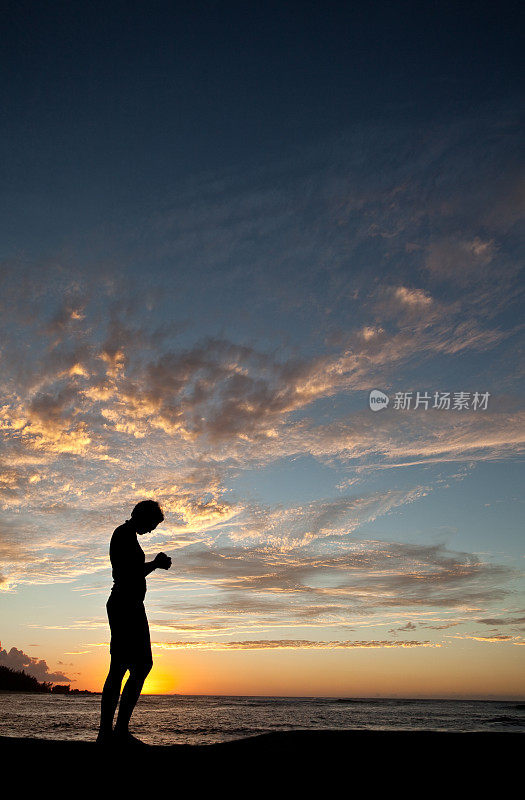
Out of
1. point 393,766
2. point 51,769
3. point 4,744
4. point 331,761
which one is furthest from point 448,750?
point 4,744

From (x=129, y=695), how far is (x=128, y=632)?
1.67 feet

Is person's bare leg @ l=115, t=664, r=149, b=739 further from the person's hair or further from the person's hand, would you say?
the person's hair

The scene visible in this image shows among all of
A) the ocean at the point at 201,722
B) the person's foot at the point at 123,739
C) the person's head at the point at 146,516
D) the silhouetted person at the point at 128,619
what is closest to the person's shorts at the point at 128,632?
the silhouetted person at the point at 128,619

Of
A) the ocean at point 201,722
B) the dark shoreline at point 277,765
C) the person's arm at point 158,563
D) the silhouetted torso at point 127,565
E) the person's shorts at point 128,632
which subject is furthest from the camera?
the ocean at point 201,722

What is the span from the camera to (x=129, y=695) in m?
4.22

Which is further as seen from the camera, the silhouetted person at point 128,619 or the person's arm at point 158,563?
the person's arm at point 158,563

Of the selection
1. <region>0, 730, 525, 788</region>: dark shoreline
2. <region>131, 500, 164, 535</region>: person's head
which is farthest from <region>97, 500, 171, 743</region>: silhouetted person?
<region>0, 730, 525, 788</region>: dark shoreline

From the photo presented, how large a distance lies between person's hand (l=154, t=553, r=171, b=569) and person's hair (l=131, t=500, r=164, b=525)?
30 centimetres

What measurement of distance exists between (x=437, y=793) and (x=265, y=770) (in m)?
1.03

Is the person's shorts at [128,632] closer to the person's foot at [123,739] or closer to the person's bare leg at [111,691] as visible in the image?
the person's bare leg at [111,691]

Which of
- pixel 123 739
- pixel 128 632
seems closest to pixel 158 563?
pixel 128 632

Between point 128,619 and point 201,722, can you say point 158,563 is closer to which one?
point 128,619

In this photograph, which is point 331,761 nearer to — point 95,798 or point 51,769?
point 95,798

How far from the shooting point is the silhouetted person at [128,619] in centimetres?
415
